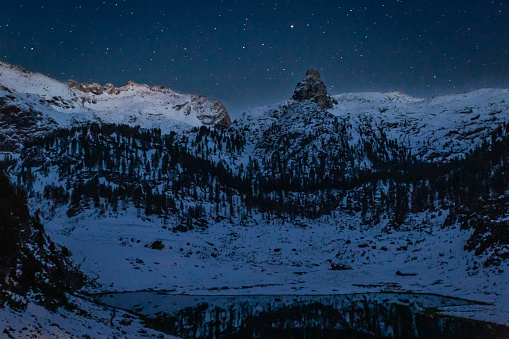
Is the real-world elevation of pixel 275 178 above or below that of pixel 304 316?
above

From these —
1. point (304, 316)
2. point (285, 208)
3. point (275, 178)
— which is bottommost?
point (304, 316)

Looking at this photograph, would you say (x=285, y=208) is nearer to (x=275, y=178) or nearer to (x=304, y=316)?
(x=275, y=178)

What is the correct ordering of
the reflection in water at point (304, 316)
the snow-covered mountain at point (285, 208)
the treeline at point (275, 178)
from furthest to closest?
1. the treeline at point (275, 178)
2. the snow-covered mountain at point (285, 208)
3. the reflection in water at point (304, 316)

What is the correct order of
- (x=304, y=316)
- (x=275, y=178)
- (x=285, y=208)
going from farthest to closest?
(x=275, y=178) < (x=285, y=208) < (x=304, y=316)

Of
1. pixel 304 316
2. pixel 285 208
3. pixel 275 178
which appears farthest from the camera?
pixel 275 178

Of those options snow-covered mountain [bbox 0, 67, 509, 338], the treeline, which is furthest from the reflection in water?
the treeline

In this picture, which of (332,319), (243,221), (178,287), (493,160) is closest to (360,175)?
(493,160)

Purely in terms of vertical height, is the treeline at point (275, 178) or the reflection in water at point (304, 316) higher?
the treeline at point (275, 178)

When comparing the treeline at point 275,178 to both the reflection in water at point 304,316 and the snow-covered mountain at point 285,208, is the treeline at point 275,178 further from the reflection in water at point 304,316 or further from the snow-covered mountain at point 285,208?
the reflection in water at point 304,316

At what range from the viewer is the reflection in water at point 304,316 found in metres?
19.2

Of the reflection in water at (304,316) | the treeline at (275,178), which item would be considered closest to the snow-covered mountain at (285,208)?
the treeline at (275,178)

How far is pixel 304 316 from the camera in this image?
23.9m


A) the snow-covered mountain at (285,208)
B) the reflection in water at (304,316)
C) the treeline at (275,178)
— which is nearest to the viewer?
the reflection in water at (304,316)

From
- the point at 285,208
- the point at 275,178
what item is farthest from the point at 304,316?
the point at 275,178
